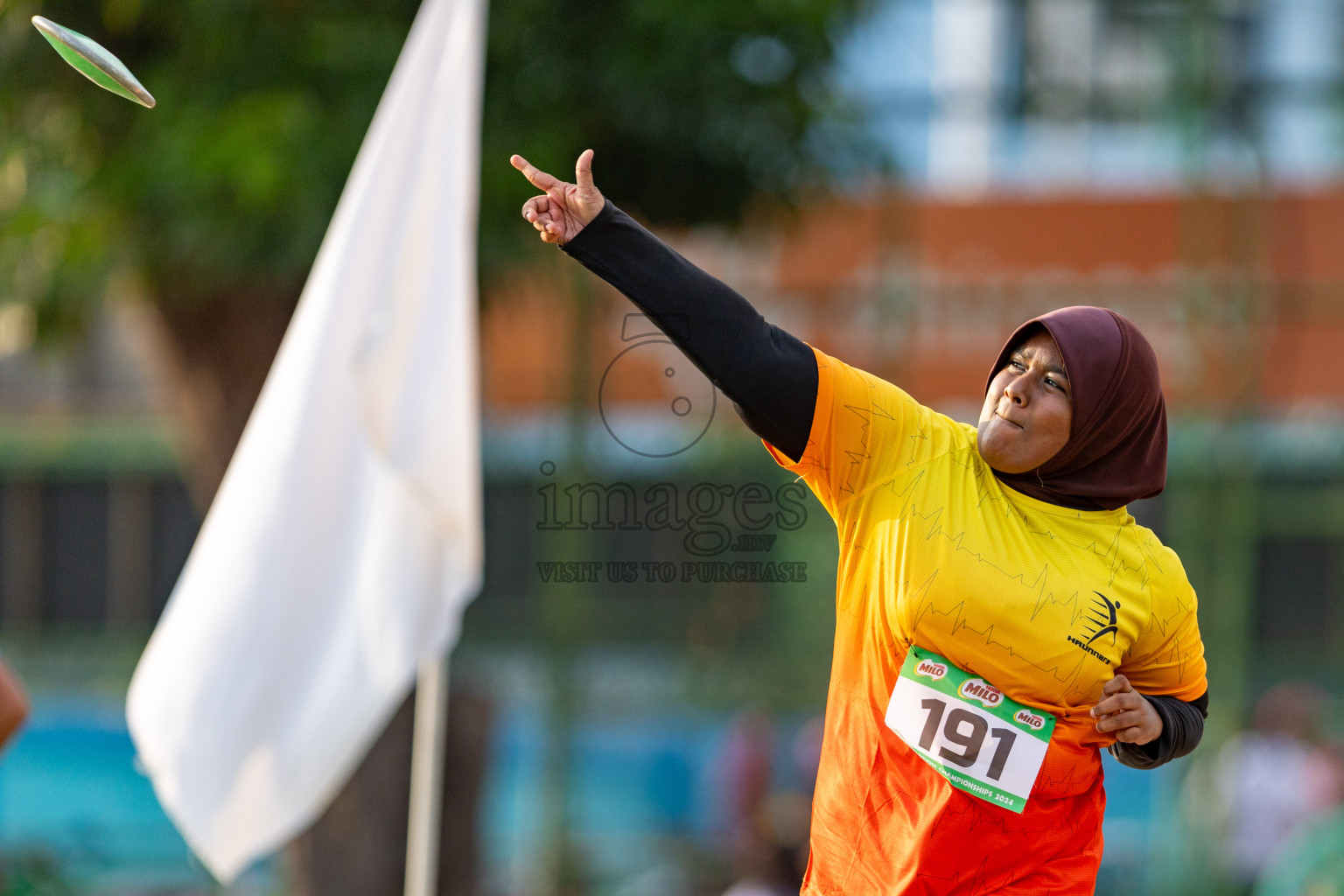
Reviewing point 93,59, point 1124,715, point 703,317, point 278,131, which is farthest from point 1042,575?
point 278,131

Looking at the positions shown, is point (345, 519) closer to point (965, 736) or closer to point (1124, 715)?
point (965, 736)

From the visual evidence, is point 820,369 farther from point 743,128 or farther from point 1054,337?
point 743,128

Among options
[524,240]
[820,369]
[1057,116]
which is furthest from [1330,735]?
[820,369]

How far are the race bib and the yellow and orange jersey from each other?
19 mm

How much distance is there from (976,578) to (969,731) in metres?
0.20

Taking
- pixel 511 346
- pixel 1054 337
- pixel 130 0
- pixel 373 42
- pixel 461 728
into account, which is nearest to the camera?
pixel 1054 337

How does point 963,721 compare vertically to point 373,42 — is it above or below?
below

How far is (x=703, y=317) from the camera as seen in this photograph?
171 centimetres

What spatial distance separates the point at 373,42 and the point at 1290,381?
4.45m

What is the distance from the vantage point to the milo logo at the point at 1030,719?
1817mm

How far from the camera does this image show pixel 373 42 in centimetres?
459

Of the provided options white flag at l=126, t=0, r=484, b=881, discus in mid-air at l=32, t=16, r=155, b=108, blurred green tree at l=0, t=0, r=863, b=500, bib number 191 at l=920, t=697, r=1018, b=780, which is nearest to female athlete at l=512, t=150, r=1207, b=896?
bib number 191 at l=920, t=697, r=1018, b=780

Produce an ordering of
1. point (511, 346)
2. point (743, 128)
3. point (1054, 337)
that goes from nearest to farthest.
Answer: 1. point (1054, 337)
2. point (743, 128)
3. point (511, 346)

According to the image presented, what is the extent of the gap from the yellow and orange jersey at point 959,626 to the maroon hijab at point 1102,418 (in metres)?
0.04
